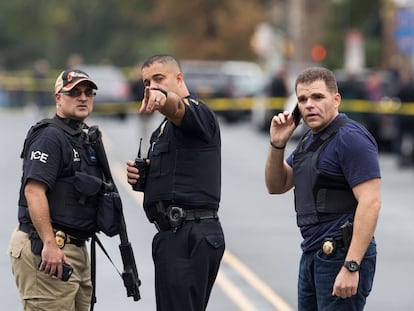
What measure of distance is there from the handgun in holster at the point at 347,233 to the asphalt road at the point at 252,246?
401cm

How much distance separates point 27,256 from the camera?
717 centimetres

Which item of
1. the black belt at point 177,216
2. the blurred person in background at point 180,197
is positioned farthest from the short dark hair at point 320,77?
the black belt at point 177,216

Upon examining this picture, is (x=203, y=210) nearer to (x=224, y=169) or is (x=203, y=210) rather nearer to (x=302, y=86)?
(x=302, y=86)

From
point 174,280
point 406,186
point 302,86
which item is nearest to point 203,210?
point 174,280

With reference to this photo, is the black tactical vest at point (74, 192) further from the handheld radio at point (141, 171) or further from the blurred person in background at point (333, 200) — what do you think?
the blurred person in background at point (333, 200)

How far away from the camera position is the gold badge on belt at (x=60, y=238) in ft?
23.4

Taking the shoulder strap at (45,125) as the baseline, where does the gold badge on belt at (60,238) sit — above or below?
below

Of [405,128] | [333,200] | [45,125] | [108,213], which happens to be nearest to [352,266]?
[333,200]

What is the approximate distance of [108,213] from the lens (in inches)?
286

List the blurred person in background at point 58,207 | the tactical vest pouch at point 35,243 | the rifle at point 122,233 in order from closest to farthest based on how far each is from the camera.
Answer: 1. the blurred person in background at point 58,207
2. the tactical vest pouch at point 35,243
3. the rifle at point 122,233

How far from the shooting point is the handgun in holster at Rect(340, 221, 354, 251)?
21.9 feet

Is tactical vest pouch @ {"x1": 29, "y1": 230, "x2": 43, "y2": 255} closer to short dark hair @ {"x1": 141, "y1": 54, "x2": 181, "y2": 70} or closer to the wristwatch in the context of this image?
short dark hair @ {"x1": 141, "y1": 54, "x2": 181, "y2": 70}

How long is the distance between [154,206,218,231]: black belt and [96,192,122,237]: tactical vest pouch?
0.23 meters

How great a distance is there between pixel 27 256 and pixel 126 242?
593 millimetres
